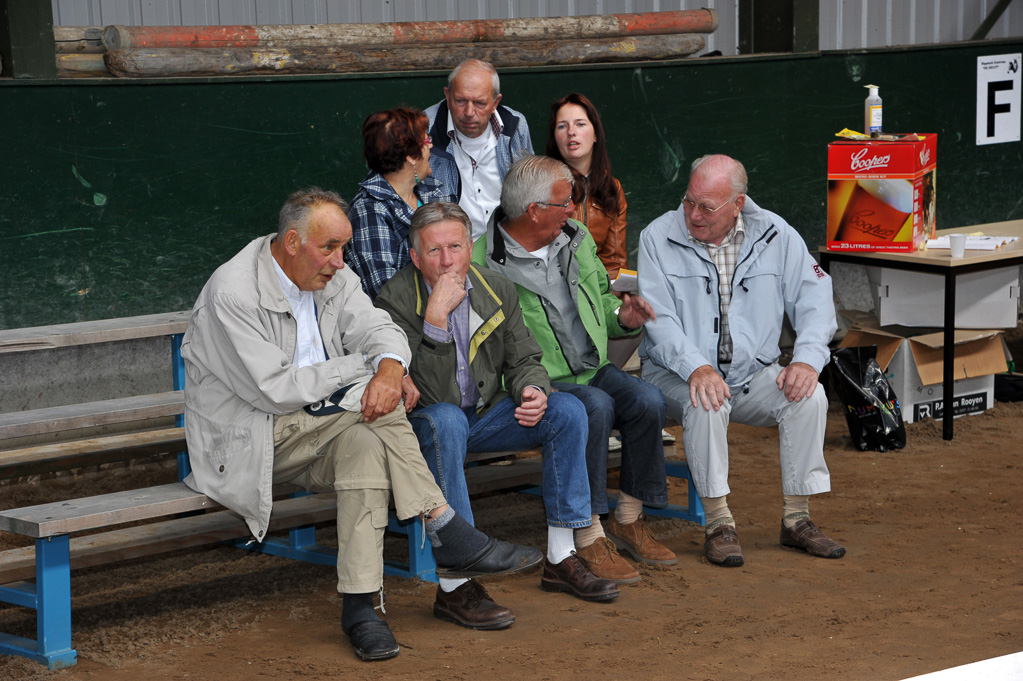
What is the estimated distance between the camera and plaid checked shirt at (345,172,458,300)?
4.18 metres

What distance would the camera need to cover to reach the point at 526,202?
415 cm

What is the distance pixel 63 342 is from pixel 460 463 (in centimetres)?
158

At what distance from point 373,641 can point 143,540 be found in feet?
2.82

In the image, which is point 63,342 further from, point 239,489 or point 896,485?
point 896,485

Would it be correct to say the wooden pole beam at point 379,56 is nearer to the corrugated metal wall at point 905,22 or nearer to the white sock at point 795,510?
the corrugated metal wall at point 905,22

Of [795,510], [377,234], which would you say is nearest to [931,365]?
[795,510]

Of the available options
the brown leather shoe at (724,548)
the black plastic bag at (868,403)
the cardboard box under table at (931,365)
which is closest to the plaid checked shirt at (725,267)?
the brown leather shoe at (724,548)

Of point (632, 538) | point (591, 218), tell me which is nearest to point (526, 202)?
point (591, 218)

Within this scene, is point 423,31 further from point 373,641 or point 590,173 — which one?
point 373,641

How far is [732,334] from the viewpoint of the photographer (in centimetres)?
448

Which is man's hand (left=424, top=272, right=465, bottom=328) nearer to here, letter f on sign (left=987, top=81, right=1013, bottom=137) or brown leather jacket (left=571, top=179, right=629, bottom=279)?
brown leather jacket (left=571, top=179, right=629, bottom=279)

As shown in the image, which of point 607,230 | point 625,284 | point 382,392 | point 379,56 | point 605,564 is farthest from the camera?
point 379,56

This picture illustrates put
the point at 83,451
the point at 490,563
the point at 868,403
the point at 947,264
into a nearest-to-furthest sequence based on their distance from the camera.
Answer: the point at 490,563 → the point at 83,451 → the point at 947,264 → the point at 868,403

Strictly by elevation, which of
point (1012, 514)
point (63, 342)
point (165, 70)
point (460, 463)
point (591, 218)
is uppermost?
point (165, 70)
